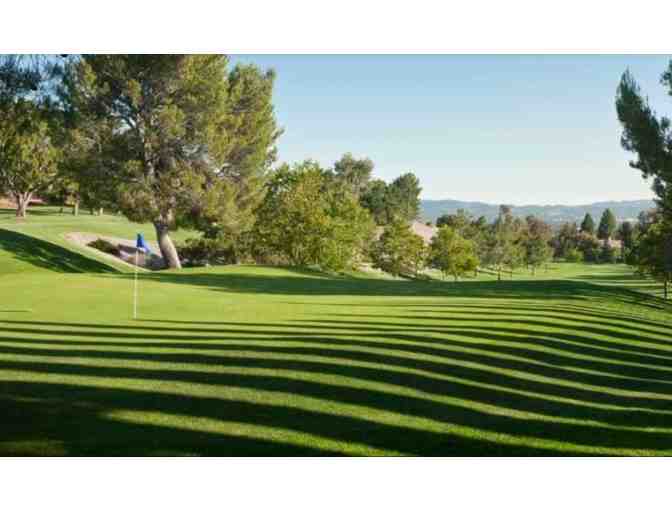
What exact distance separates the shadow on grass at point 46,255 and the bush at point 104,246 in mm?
3404

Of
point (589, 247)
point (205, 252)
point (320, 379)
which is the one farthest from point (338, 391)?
point (589, 247)

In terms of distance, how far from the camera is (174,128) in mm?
18234

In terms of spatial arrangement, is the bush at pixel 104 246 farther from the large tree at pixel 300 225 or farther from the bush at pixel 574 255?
the bush at pixel 574 255

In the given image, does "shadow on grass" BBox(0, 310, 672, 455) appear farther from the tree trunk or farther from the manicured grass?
the tree trunk

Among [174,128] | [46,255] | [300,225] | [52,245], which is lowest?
[46,255]

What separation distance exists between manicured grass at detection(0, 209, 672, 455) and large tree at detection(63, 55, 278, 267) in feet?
28.9

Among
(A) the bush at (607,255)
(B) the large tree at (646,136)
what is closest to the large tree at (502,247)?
(A) the bush at (607,255)

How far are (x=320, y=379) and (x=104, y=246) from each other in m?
21.1

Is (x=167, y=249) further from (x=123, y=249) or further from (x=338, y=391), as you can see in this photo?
(x=338, y=391)

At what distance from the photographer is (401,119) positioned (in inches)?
546
